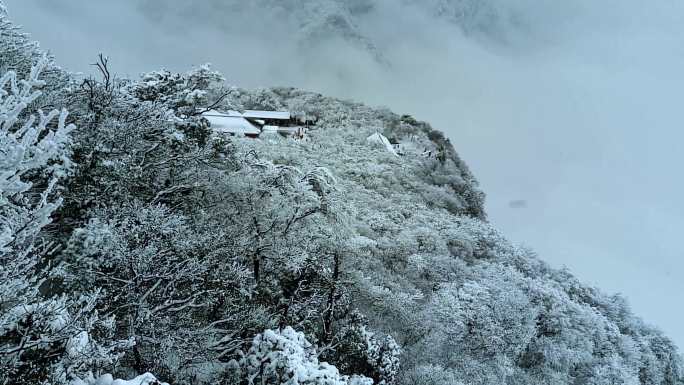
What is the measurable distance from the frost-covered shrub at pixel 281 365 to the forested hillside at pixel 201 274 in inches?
1.0

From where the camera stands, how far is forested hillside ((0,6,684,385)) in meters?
4.14

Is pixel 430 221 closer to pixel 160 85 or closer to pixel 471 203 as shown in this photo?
pixel 471 203

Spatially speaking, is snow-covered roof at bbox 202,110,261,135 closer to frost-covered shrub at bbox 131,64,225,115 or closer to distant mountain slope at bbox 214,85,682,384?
distant mountain slope at bbox 214,85,682,384

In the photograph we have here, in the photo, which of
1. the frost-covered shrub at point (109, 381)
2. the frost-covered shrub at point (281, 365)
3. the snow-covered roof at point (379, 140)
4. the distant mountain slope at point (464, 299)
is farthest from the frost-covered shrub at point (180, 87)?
the snow-covered roof at point (379, 140)

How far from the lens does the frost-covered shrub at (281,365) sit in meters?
5.65

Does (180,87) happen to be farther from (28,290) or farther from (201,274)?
(28,290)

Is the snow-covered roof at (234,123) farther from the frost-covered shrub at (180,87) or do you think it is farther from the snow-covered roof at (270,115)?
the frost-covered shrub at (180,87)

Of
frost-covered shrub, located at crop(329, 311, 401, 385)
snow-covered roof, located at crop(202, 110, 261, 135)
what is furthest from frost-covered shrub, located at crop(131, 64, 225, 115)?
snow-covered roof, located at crop(202, 110, 261, 135)

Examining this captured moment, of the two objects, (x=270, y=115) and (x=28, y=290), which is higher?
(x=270, y=115)

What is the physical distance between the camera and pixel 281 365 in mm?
5703

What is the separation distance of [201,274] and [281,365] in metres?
3.59

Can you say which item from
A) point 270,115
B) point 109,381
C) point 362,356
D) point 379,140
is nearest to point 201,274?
point 109,381

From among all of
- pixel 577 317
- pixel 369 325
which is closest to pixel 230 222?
pixel 369 325

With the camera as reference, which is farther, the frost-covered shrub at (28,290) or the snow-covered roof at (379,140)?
the snow-covered roof at (379,140)
